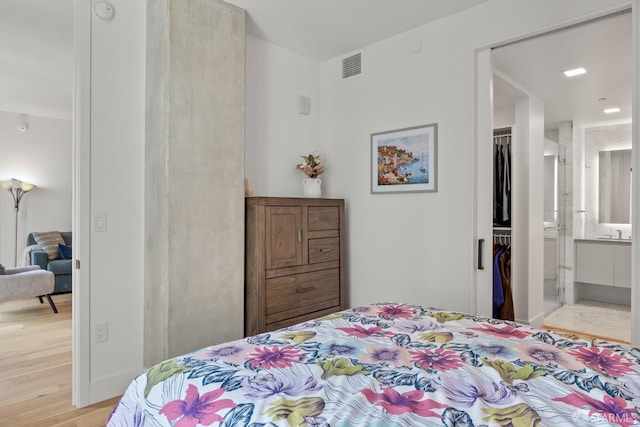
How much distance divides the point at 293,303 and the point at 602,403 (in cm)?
222

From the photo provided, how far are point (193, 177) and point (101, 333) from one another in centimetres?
117

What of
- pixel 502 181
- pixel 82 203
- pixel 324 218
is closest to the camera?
pixel 82 203

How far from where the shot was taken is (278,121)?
3564 mm

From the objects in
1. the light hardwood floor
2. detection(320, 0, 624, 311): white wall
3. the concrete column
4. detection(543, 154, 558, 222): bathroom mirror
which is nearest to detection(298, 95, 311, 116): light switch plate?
detection(320, 0, 624, 311): white wall

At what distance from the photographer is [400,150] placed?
3283 mm

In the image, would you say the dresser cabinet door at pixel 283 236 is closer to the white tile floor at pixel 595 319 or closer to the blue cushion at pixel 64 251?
the white tile floor at pixel 595 319

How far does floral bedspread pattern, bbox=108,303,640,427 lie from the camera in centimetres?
104

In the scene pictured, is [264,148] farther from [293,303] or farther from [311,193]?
[293,303]

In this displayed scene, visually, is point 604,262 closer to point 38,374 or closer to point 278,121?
point 278,121

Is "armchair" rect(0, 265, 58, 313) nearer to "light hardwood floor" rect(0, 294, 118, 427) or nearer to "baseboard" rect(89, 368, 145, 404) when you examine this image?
"light hardwood floor" rect(0, 294, 118, 427)

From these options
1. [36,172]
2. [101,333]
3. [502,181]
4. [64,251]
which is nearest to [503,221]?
[502,181]

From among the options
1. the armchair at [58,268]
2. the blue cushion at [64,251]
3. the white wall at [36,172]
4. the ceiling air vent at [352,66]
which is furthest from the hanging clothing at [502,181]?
the white wall at [36,172]

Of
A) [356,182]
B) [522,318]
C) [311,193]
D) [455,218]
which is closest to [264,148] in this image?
[311,193]

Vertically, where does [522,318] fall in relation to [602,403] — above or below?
below
